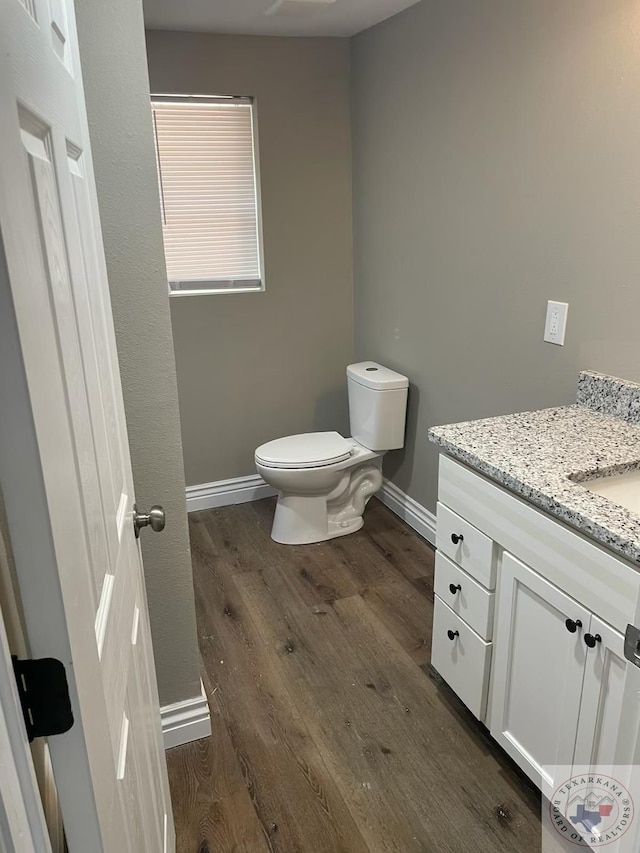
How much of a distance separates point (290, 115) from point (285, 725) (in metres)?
2.59

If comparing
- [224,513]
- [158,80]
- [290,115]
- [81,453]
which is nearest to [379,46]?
[290,115]

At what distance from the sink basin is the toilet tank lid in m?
1.44

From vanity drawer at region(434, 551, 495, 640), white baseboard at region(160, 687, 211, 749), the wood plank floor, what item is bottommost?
the wood plank floor

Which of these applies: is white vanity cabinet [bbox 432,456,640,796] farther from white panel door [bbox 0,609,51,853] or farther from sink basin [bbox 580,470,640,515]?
white panel door [bbox 0,609,51,853]

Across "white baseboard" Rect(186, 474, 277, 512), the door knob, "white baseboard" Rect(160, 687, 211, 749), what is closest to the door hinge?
the door knob

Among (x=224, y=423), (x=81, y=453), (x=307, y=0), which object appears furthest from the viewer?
(x=224, y=423)

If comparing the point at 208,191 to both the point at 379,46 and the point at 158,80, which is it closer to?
the point at 158,80

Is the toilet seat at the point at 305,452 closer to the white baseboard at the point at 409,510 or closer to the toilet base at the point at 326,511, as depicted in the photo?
the toilet base at the point at 326,511

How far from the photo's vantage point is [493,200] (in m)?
2.26

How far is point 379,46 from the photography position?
278 centimetres

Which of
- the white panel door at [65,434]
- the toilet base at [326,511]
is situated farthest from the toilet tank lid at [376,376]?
the white panel door at [65,434]

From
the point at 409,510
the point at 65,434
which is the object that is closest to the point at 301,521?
the point at 409,510

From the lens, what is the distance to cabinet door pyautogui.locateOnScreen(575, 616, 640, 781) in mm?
1239

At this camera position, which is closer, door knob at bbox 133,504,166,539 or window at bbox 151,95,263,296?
door knob at bbox 133,504,166,539
